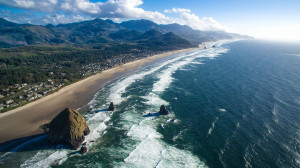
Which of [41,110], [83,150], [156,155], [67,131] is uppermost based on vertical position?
[67,131]

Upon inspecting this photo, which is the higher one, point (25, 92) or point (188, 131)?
point (25, 92)

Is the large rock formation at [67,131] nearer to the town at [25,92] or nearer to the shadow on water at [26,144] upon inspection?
the shadow on water at [26,144]

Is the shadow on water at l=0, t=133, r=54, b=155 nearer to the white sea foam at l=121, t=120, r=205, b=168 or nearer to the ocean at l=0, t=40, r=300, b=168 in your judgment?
Result: the ocean at l=0, t=40, r=300, b=168

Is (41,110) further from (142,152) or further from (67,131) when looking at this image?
(142,152)

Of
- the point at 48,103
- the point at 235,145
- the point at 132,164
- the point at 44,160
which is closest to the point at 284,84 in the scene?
the point at 235,145

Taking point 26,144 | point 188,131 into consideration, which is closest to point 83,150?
point 26,144

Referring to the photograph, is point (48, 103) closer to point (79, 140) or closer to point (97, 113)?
point (97, 113)

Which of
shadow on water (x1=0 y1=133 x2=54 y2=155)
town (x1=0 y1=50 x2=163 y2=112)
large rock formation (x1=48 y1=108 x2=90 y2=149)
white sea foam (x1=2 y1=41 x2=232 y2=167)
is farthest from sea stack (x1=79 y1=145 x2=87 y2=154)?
town (x1=0 y1=50 x2=163 y2=112)

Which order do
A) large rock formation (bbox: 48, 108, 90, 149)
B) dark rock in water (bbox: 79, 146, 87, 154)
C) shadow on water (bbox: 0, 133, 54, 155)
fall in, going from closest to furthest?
dark rock in water (bbox: 79, 146, 87, 154) → shadow on water (bbox: 0, 133, 54, 155) → large rock formation (bbox: 48, 108, 90, 149)
